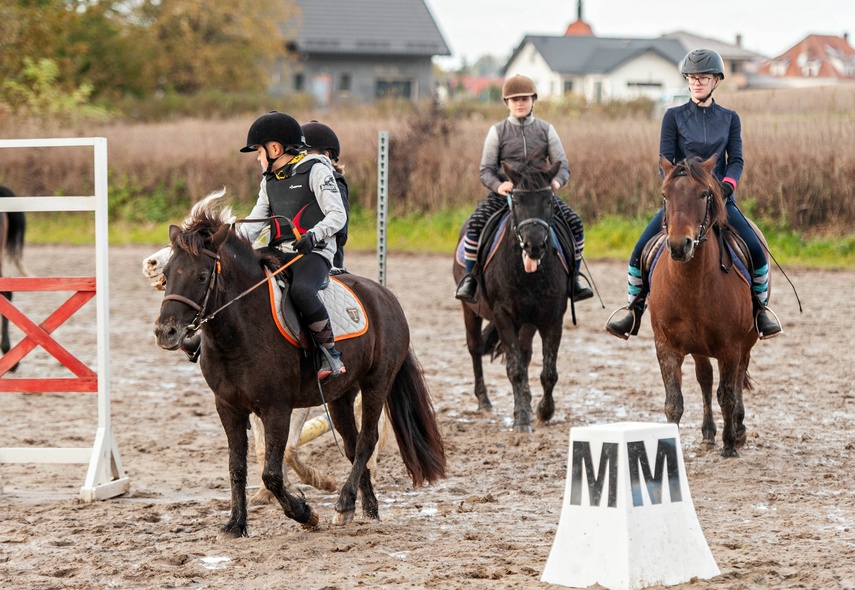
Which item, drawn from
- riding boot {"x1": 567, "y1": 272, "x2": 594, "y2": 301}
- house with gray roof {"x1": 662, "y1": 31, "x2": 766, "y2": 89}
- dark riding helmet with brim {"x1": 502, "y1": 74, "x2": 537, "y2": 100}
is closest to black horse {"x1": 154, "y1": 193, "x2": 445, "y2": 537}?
riding boot {"x1": 567, "y1": 272, "x2": 594, "y2": 301}

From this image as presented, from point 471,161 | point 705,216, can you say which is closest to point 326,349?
point 705,216

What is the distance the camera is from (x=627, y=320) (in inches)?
309

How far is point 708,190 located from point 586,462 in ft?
9.05

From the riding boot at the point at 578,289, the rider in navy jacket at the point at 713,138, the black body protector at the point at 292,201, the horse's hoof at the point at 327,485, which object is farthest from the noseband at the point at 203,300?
the riding boot at the point at 578,289

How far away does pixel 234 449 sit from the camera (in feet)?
18.6

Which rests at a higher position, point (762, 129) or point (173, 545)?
point (762, 129)

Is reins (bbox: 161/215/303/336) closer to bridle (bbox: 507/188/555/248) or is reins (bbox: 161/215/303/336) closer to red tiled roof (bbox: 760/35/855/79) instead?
bridle (bbox: 507/188/555/248)

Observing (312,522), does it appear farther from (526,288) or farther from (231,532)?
(526,288)

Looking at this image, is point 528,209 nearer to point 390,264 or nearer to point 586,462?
point 586,462

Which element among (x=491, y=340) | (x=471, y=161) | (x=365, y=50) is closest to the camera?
(x=491, y=340)

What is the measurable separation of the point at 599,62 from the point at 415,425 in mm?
62196

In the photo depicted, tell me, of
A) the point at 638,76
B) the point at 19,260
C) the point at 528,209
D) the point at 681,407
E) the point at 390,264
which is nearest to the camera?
the point at 681,407

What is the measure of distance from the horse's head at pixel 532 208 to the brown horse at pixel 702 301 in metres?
1.07

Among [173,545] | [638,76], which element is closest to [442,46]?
[638,76]
